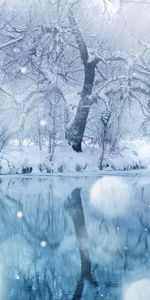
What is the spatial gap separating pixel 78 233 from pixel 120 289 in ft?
11.7

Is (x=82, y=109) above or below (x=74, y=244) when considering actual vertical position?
above

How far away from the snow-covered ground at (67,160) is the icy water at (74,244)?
662cm

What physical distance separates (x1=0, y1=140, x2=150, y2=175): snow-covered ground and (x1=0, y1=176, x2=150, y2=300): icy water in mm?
6621

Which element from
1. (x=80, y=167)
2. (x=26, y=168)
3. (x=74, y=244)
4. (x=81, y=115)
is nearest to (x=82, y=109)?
(x=81, y=115)

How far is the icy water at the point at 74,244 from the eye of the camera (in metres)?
6.42

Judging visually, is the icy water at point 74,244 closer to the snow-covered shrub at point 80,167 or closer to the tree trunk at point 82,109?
the snow-covered shrub at point 80,167

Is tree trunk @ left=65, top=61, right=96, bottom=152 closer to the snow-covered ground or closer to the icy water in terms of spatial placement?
the snow-covered ground

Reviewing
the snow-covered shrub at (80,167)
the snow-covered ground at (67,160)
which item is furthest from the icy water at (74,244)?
the snow-covered shrub at (80,167)

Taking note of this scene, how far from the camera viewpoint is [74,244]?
8945 millimetres

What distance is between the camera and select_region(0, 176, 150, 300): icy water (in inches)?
253

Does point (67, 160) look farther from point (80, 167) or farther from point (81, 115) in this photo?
point (81, 115)

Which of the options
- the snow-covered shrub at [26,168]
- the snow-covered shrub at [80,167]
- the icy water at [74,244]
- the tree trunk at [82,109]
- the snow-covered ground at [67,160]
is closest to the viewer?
the icy water at [74,244]

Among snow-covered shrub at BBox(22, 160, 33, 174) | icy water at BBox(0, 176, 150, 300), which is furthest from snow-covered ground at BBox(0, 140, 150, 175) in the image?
icy water at BBox(0, 176, 150, 300)

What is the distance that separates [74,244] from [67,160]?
15.6 meters
